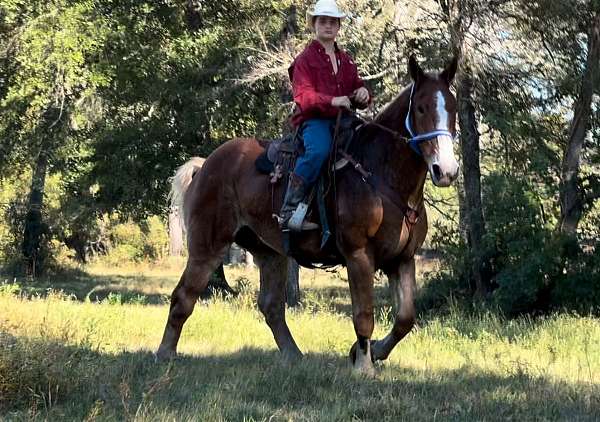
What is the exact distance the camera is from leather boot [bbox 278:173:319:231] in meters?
6.75

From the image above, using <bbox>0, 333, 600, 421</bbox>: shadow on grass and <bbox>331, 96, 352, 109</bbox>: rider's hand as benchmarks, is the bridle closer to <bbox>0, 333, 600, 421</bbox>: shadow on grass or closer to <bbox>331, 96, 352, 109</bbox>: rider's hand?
<bbox>331, 96, 352, 109</bbox>: rider's hand

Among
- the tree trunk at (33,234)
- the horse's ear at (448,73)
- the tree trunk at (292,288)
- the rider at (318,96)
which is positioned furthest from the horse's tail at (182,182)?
the tree trunk at (33,234)

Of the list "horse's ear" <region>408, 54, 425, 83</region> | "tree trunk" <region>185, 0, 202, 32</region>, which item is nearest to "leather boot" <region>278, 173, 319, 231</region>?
"horse's ear" <region>408, 54, 425, 83</region>

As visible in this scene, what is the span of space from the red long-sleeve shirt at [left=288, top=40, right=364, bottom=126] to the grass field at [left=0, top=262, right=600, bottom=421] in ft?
7.88

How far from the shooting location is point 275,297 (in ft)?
27.1

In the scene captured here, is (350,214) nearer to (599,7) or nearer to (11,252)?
(599,7)

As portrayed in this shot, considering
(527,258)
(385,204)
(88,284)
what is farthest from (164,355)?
(88,284)

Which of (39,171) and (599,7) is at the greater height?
(599,7)

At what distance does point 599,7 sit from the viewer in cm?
1180

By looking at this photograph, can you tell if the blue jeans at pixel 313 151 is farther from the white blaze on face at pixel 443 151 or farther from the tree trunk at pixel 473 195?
the tree trunk at pixel 473 195

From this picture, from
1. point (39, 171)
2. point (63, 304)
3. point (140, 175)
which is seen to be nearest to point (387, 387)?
point (63, 304)

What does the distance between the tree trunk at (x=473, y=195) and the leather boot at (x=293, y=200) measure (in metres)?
8.22

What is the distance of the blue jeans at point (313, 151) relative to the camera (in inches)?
265

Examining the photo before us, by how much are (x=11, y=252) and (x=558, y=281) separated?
75.7ft
